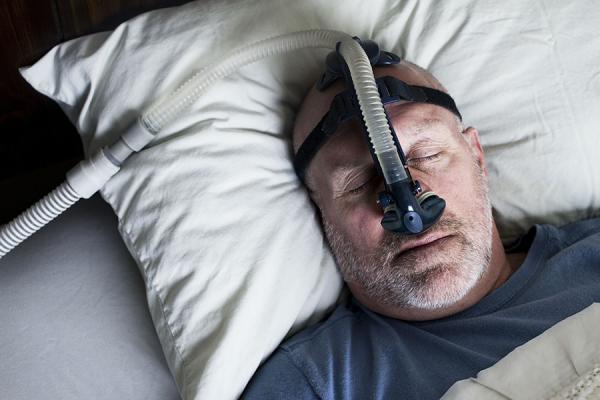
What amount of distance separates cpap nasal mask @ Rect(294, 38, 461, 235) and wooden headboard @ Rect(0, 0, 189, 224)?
1.55 ft

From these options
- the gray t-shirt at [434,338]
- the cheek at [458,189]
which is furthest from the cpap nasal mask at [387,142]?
the gray t-shirt at [434,338]

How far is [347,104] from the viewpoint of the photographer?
1179 millimetres

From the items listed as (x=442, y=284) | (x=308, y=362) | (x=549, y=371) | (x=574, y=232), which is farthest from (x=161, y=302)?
(x=574, y=232)

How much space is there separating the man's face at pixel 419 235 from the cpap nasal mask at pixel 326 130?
0.05 metres

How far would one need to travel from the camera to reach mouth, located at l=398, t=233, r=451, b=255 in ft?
3.80

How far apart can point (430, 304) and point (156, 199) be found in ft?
1.64

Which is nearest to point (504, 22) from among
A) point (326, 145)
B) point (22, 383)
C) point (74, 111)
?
point (326, 145)

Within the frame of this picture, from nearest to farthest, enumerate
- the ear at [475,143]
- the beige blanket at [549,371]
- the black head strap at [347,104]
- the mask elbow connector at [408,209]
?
the beige blanket at [549,371], the mask elbow connector at [408,209], the black head strap at [347,104], the ear at [475,143]

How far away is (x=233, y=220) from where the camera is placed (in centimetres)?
118

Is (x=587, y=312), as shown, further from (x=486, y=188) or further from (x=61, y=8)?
(x=61, y=8)

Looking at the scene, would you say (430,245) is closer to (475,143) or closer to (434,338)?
(434,338)

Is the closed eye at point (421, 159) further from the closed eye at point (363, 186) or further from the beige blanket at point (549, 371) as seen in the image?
the beige blanket at point (549, 371)

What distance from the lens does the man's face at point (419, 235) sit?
A: 1168 mm

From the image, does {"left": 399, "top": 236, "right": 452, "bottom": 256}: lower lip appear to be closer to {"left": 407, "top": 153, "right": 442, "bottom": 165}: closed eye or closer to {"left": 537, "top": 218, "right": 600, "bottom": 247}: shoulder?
{"left": 407, "top": 153, "right": 442, "bottom": 165}: closed eye
